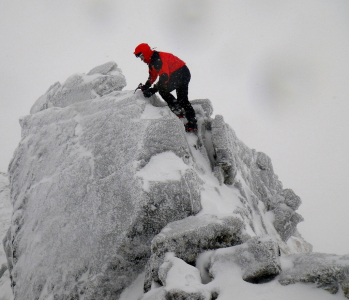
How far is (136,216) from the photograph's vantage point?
20.0ft

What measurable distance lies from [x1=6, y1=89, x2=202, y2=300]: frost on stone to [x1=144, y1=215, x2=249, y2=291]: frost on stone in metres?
0.82

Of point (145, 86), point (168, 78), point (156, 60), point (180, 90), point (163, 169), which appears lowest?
point (163, 169)

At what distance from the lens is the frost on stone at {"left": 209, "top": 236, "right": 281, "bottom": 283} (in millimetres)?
4574

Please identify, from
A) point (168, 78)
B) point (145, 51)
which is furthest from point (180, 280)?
point (145, 51)

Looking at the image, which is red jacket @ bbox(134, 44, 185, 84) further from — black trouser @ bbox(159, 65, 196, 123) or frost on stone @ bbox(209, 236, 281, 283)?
frost on stone @ bbox(209, 236, 281, 283)

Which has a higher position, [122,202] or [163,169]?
[163,169]

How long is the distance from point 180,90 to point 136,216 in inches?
224

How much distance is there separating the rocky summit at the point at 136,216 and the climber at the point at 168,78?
566 mm

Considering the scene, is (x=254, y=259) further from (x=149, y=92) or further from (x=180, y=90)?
(x=180, y=90)

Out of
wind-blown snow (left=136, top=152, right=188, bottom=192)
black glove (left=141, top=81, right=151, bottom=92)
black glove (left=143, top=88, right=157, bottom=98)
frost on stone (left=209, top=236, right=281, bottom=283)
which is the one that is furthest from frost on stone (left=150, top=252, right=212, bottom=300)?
black glove (left=141, top=81, right=151, bottom=92)

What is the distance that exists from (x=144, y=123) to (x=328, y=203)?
156 m

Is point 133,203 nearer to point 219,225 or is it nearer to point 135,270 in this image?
point 135,270

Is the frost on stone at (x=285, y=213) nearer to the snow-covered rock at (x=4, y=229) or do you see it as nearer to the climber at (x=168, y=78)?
the climber at (x=168, y=78)

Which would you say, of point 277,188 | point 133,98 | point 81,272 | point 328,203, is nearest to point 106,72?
point 133,98
